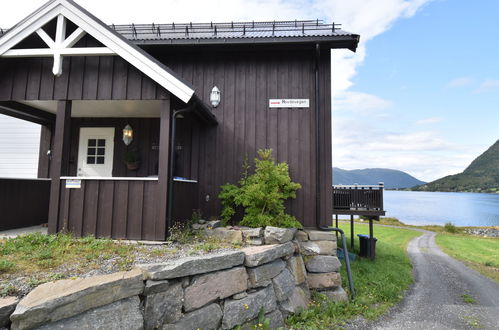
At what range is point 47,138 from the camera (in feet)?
23.2

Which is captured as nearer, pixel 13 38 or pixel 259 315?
pixel 259 315

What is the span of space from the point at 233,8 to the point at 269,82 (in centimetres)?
501

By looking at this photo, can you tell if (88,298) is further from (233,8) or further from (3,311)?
(233,8)

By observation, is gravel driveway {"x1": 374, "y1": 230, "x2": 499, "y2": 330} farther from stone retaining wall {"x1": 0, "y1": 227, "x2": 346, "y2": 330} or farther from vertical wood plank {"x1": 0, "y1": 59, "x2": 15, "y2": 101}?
vertical wood plank {"x1": 0, "y1": 59, "x2": 15, "y2": 101}

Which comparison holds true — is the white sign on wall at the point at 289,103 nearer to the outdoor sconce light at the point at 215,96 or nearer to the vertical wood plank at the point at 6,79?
the outdoor sconce light at the point at 215,96

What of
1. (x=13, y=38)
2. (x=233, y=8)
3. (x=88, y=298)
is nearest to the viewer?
(x=88, y=298)

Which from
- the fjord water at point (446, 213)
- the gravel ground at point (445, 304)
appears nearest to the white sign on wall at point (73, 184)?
the gravel ground at point (445, 304)

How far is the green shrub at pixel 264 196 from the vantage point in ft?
16.8

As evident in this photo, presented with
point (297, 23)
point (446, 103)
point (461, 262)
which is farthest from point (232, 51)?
point (446, 103)

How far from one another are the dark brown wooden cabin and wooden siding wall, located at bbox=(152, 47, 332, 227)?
1.0 inches

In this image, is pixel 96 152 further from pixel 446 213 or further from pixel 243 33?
pixel 446 213

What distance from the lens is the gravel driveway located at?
4969mm

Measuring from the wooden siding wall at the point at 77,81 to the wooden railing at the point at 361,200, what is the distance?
5643 millimetres

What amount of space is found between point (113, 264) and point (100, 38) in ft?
12.5
